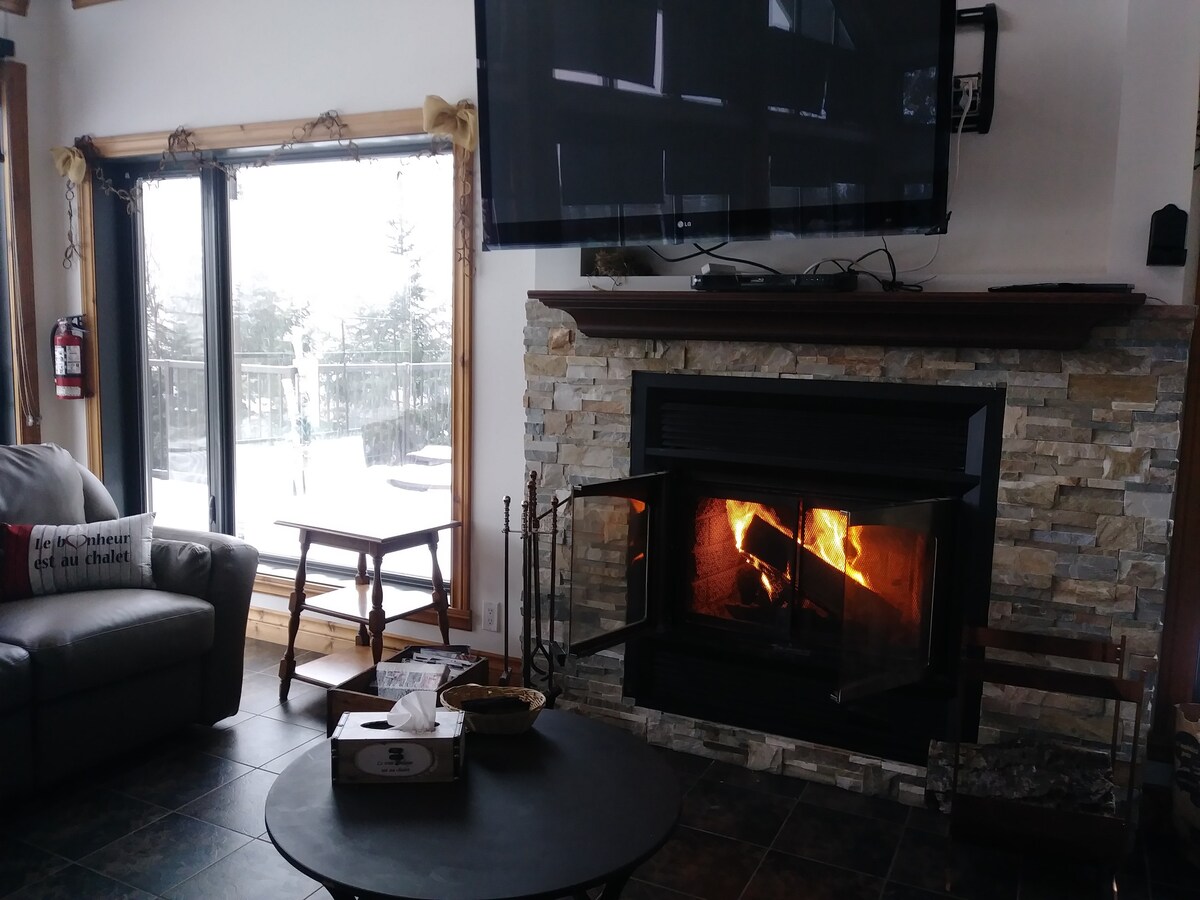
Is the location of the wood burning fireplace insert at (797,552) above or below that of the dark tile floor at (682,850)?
above

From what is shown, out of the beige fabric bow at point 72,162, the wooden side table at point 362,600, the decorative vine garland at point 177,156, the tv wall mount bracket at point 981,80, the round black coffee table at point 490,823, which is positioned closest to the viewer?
the round black coffee table at point 490,823

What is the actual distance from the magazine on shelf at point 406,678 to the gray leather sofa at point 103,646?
2.23 feet

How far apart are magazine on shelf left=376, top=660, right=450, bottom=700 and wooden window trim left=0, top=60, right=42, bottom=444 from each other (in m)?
2.65

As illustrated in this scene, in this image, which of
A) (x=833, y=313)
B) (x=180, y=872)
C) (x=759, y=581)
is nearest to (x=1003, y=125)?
(x=833, y=313)

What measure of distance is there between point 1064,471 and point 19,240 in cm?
424

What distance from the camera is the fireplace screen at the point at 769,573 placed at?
2.47 metres

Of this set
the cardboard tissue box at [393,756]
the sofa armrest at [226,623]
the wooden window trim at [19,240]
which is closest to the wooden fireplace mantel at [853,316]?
the sofa armrest at [226,623]

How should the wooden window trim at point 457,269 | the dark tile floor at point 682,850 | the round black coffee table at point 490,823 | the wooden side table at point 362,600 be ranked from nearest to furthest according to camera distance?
the round black coffee table at point 490,823 < the dark tile floor at point 682,850 < the wooden side table at point 362,600 < the wooden window trim at point 457,269

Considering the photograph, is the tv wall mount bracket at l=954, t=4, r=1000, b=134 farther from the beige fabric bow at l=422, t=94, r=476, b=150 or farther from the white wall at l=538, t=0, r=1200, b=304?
the beige fabric bow at l=422, t=94, r=476, b=150

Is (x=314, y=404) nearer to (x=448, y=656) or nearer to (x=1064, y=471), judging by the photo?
(x=448, y=656)

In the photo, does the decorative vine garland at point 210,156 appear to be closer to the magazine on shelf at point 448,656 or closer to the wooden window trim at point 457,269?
the wooden window trim at point 457,269

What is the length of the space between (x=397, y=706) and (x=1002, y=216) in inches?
76.9

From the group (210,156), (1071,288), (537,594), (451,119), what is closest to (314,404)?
(210,156)

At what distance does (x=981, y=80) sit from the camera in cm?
240
